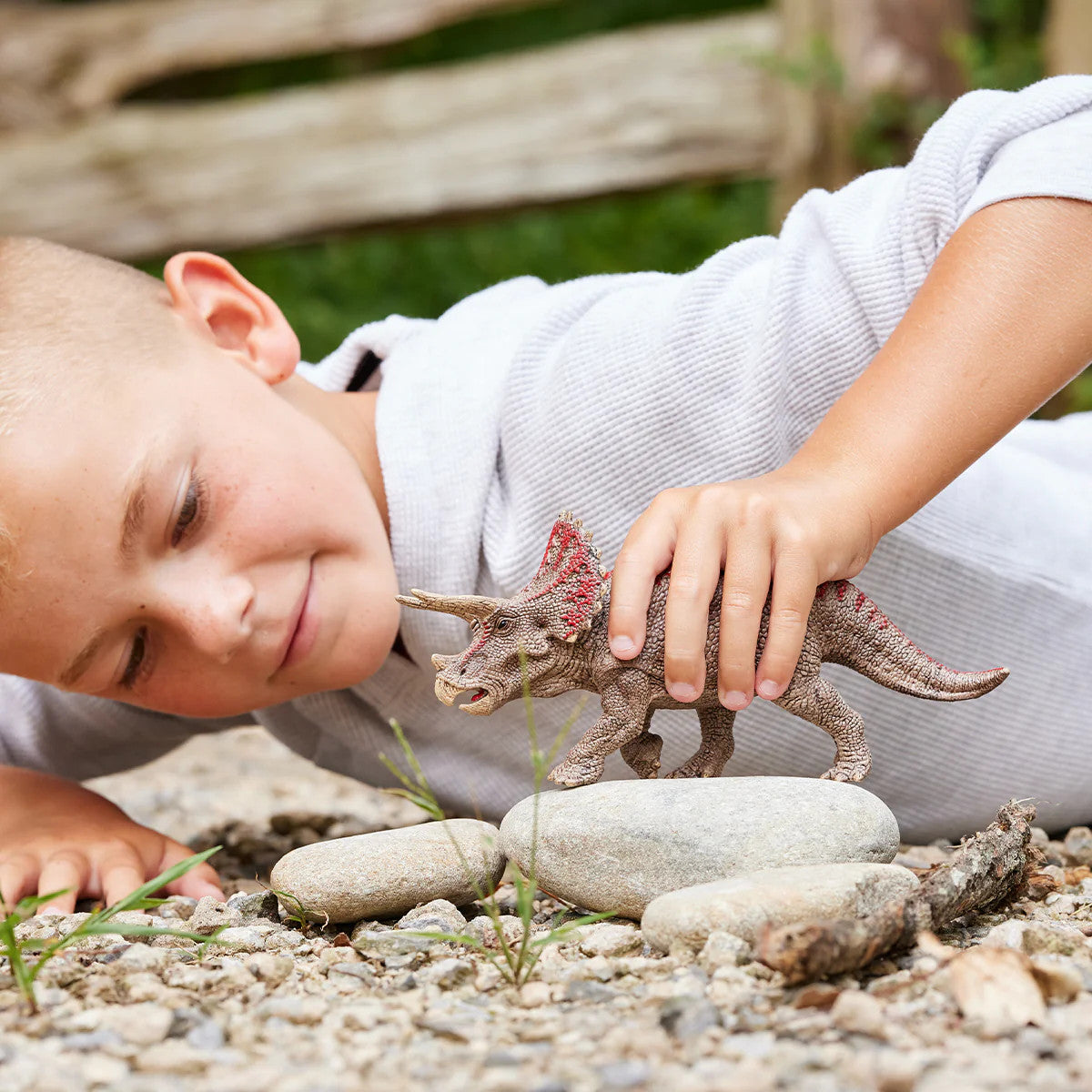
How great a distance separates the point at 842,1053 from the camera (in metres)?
0.97

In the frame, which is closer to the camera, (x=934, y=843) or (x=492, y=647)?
(x=492, y=647)

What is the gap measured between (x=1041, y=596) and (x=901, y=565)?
291 millimetres

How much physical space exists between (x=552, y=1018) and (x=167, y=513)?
37.2 inches

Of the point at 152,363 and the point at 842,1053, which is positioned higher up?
the point at 152,363

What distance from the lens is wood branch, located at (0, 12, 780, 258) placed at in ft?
13.9

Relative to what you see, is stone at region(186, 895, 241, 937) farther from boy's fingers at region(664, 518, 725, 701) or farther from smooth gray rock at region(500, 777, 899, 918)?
boy's fingers at region(664, 518, 725, 701)

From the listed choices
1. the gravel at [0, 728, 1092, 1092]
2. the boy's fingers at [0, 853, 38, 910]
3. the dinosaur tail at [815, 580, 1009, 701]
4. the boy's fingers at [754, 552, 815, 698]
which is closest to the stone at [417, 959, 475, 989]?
the gravel at [0, 728, 1092, 1092]

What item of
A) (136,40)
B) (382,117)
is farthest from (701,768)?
(136,40)

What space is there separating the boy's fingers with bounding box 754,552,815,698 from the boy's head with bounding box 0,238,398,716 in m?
0.72

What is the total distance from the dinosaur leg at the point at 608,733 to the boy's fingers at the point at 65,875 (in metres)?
0.83

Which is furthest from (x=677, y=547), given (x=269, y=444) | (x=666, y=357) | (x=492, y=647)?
(x=269, y=444)

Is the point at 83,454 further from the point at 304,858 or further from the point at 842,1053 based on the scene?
the point at 842,1053

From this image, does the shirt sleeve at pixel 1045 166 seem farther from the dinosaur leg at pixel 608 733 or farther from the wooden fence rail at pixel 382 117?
the wooden fence rail at pixel 382 117

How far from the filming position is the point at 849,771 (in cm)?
150
